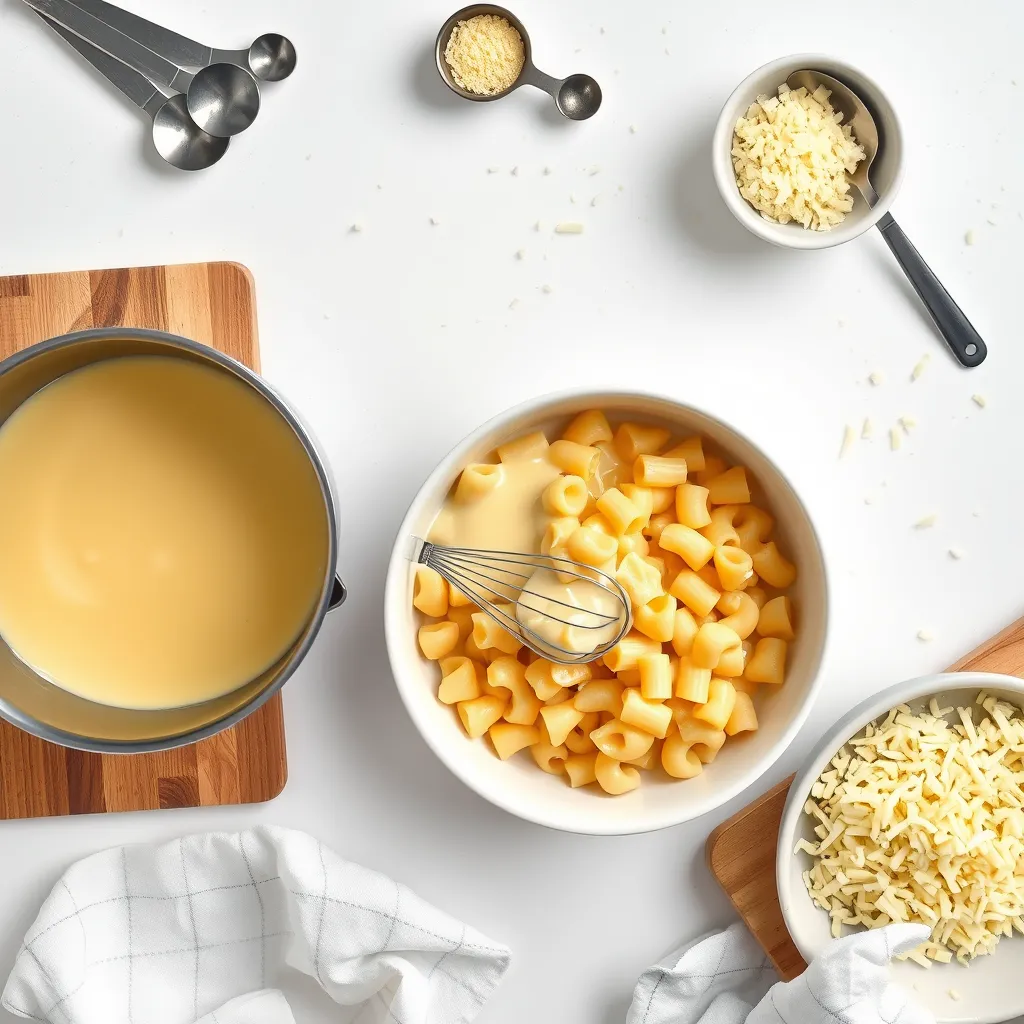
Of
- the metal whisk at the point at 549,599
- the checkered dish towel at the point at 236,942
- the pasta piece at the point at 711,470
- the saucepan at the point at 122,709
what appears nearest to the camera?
the saucepan at the point at 122,709

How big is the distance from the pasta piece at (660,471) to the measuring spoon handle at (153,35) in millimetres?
885

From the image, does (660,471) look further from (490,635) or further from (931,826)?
(931,826)

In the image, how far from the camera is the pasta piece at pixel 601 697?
1.31m

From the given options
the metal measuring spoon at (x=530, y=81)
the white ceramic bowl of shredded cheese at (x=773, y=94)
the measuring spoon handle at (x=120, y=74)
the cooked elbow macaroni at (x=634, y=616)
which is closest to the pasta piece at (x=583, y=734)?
the cooked elbow macaroni at (x=634, y=616)

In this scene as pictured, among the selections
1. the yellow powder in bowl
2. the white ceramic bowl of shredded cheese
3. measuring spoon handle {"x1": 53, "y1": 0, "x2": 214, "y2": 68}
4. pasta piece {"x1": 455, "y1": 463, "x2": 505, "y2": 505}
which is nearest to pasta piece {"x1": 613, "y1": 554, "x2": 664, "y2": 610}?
pasta piece {"x1": 455, "y1": 463, "x2": 505, "y2": 505}

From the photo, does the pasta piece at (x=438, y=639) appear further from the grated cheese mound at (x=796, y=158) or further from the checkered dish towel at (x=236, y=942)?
the grated cheese mound at (x=796, y=158)

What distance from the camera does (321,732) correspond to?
146 cm

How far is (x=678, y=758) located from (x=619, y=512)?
36 cm

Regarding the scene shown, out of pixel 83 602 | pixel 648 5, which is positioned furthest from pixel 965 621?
pixel 83 602

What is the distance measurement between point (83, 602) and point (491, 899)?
0.78 m

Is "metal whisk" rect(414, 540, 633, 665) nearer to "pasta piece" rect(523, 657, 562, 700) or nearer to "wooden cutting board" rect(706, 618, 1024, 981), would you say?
"pasta piece" rect(523, 657, 562, 700)

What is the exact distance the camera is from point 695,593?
50.8 inches

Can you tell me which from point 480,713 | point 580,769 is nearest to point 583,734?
point 580,769

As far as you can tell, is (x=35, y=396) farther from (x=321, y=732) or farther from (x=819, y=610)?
(x=819, y=610)
